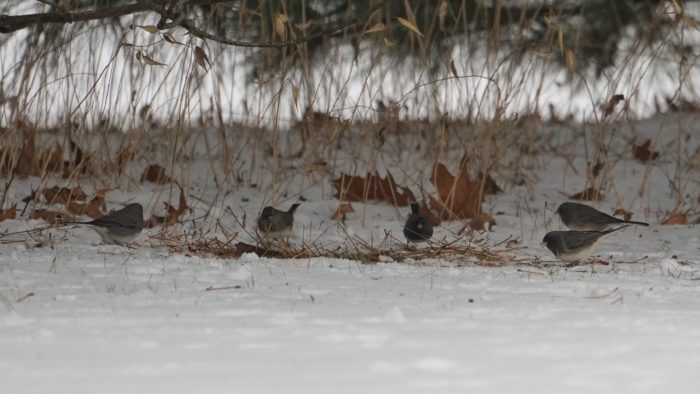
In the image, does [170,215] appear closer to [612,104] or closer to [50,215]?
[50,215]

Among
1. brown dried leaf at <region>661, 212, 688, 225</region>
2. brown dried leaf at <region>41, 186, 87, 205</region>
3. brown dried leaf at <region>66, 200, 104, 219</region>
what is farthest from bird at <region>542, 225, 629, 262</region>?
brown dried leaf at <region>41, 186, 87, 205</region>

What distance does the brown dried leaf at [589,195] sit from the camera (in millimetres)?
5180

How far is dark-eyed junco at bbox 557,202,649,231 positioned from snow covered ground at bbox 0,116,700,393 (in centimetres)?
49

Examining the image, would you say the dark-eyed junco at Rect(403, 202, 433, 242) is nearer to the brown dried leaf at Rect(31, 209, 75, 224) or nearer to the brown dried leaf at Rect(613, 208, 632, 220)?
the brown dried leaf at Rect(613, 208, 632, 220)

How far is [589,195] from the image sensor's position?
5242mm

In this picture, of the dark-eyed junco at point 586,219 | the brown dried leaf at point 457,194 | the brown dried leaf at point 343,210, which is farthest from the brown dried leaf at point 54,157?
the dark-eyed junco at point 586,219

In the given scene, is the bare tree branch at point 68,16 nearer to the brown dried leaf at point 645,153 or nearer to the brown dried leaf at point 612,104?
the brown dried leaf at point 612,104

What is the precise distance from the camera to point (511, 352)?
2.08 m

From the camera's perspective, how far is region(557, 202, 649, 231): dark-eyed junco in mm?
4309

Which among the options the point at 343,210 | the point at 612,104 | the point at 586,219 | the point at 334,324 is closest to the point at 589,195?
the point at 612,104

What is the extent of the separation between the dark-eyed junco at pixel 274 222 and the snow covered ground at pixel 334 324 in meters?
0.46

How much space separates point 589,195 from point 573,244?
1.71 m

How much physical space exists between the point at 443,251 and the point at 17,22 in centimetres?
177

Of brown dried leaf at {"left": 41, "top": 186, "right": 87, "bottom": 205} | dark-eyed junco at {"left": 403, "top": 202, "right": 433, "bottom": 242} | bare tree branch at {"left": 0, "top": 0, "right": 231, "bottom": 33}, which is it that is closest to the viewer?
bare tree branch at {"left": 0, "top": 0, "right": 231, "bottom": 33}
